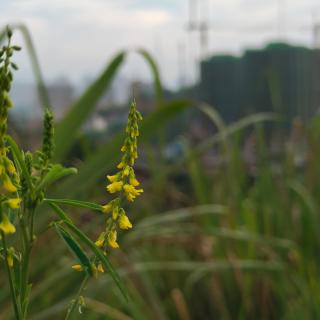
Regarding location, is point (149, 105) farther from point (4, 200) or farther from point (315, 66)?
point (4, 200)

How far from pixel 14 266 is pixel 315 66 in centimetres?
435

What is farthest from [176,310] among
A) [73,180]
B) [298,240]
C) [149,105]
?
[149,105]

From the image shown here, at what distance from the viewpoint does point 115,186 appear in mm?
264

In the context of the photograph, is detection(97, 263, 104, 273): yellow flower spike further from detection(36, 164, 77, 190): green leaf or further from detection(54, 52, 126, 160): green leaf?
detection(54, 52, 126, 160): green leaf

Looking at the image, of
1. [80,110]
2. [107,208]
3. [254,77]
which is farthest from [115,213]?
[254,77]

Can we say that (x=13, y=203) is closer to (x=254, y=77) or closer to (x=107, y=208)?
(x=107, y=208)

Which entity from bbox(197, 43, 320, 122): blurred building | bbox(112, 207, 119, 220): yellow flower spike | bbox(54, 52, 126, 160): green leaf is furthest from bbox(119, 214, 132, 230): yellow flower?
bbox(197, 43, 320, 122): blurred building

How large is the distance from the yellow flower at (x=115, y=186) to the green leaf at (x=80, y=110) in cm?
120

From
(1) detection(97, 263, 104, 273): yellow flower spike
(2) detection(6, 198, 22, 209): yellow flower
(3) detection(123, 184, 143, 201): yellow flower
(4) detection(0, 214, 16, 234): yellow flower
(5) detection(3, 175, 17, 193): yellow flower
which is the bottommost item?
(1) detection(97, 263, 104, 273): yellow flower spike

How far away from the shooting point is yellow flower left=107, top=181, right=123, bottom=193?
10.4 inches

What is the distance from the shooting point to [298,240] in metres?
1.94

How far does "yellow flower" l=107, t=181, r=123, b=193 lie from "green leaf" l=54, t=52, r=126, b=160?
120cm

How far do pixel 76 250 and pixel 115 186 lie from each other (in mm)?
29

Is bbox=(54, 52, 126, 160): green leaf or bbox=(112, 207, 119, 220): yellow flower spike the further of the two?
bbox=(54, 52, 126, 160): green leaf
